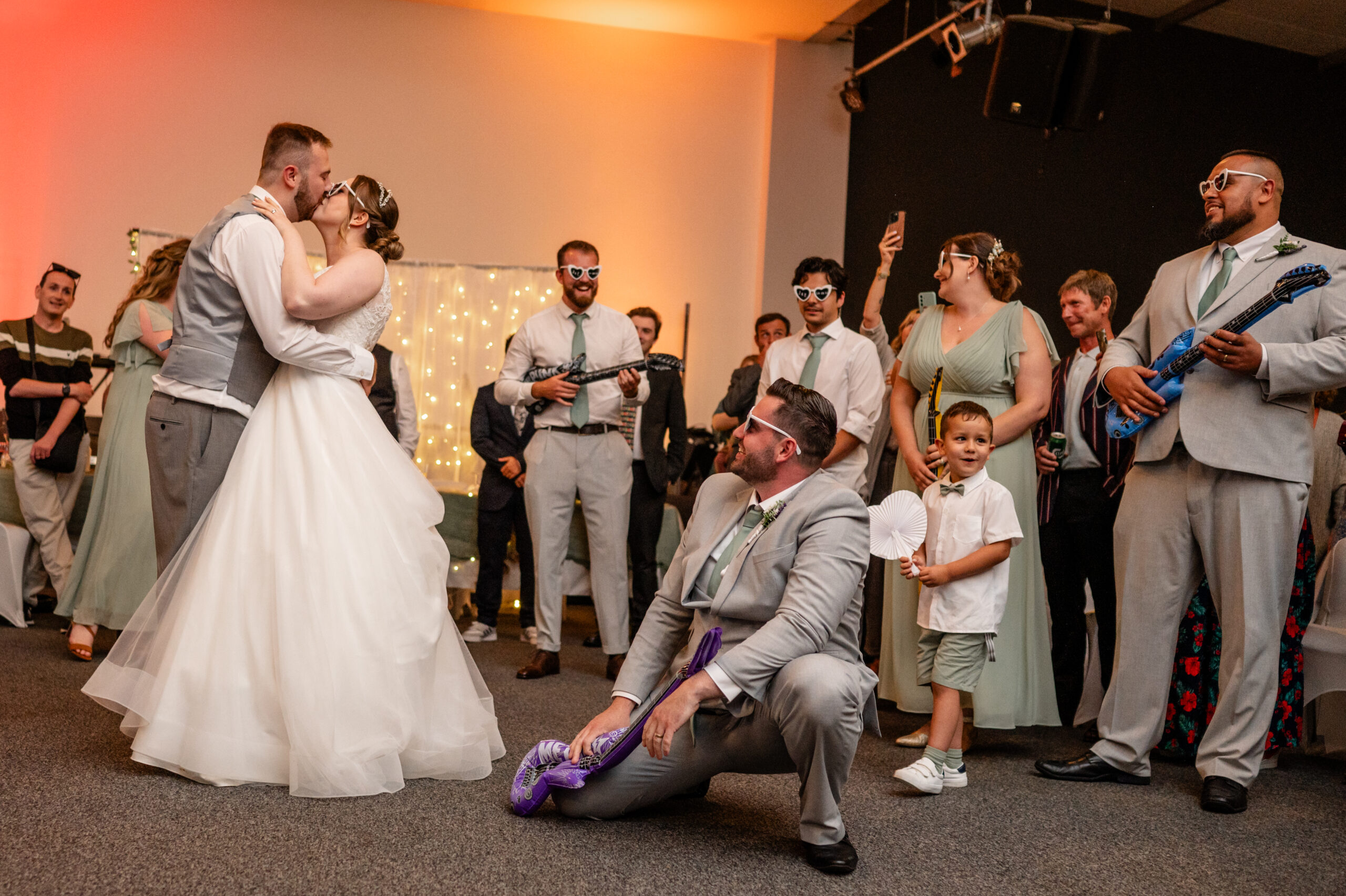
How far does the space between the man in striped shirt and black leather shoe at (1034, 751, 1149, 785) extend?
448 centimetres

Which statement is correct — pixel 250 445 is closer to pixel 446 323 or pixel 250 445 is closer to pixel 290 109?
pixel 446 323

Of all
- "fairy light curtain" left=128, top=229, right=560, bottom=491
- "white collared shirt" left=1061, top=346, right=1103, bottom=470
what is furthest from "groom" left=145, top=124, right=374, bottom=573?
"fairy light curtain" left=128, top=229, right=560, bottom=491

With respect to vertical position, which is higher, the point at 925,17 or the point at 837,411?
the point at 925,17

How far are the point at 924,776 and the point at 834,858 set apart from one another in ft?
2.45

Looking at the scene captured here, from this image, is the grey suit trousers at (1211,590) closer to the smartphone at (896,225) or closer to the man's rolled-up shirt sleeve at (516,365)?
the smartphone at (896,225)

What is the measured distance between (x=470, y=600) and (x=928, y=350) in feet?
11.3

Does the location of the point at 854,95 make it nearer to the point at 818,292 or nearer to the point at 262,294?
the point at 818,292

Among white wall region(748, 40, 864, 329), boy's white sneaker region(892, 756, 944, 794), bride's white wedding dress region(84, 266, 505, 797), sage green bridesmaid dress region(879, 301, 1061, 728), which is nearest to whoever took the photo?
bride's white wedding dress region(84, 266, 505, 797)

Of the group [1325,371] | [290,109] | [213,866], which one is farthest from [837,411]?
[290,109]

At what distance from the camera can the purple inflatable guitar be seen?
7.47ft

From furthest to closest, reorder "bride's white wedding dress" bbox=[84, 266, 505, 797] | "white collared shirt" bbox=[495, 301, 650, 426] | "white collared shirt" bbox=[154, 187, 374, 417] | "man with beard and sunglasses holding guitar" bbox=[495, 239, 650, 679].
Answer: "white collared shirt" bbox=[495, 301, 650, 426] → "man with beard and sunglasses holding guitar" bbox=[495, 239, 650, 679] → "white collared shirt" bbox=[154, 187, 374, 417] → "bride's white wedding dress" bbox=[84, 266, 505, 797]

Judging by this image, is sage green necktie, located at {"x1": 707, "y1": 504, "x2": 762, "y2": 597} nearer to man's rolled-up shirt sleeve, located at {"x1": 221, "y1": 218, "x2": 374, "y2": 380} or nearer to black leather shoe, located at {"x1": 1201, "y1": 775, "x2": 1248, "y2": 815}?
man's rolled-up shirt sleeve, located at {"x1": 221, "y1": 218, "x2": 374, "y2": 380}

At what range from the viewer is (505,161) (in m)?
8.79

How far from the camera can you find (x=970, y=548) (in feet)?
10.6
